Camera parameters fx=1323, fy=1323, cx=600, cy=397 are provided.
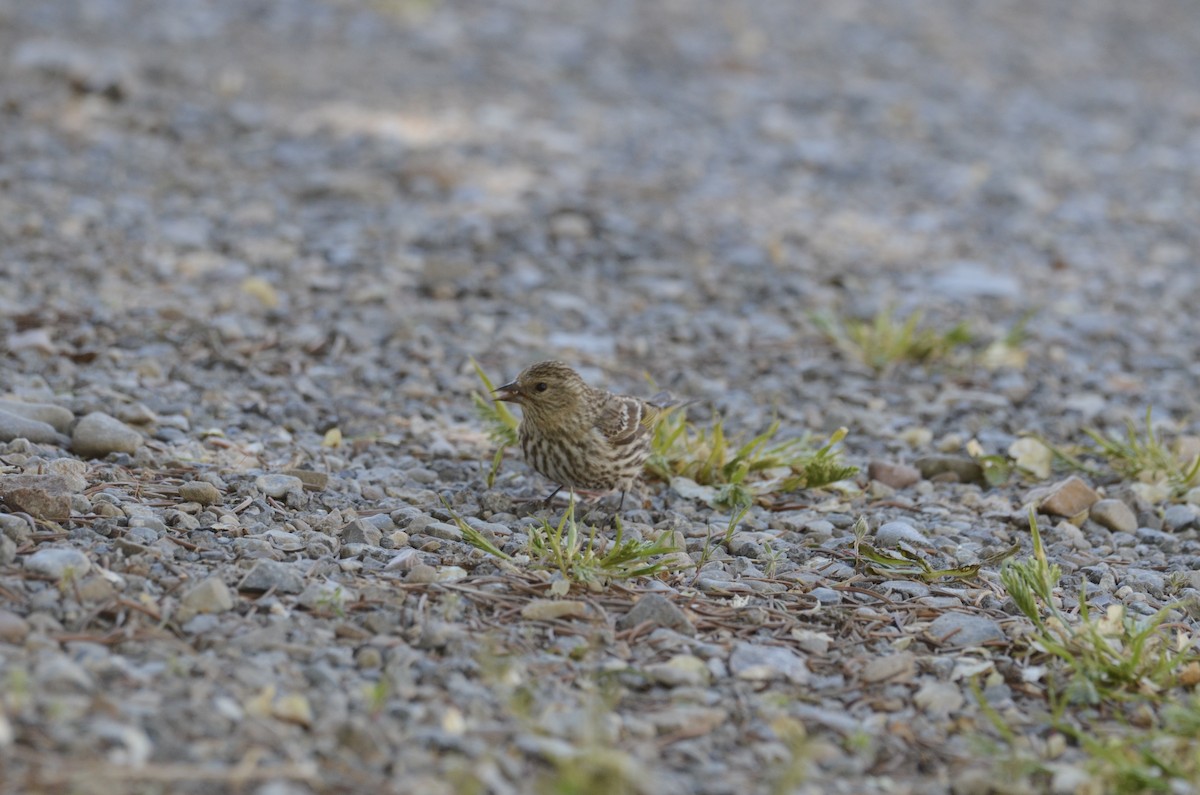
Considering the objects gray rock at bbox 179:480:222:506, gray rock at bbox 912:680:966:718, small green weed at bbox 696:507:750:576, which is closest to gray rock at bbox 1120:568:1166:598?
gray rock at bbox 912:680:966:718

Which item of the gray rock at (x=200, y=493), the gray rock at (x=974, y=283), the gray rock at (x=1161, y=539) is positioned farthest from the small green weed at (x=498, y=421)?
the gray rock at (x=974, y=283)

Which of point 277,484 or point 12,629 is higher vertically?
point 12,629

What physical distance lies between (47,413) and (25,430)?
A: 0.18m

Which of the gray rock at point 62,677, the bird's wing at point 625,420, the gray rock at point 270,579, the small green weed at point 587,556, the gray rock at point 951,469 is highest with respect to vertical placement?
the gray rock at point 62,677

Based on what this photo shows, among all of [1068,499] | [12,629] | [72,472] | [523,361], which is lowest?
[523,361]

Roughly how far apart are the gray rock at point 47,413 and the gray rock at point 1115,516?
406 cm

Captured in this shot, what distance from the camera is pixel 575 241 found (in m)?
8.41

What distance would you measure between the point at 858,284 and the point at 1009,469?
2.67 meters

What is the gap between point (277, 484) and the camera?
486 cm

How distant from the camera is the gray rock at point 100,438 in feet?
16.3

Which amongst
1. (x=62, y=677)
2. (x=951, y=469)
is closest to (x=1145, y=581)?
(x=951, y=469)

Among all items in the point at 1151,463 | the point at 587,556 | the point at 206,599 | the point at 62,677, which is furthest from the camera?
the point at 1151,463

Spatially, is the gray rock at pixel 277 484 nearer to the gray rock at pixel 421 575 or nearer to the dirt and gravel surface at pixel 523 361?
the dirt and gravel surface at pixel 523 361

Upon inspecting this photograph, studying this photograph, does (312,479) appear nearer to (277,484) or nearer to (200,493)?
(277,484)
